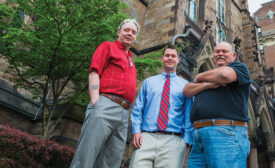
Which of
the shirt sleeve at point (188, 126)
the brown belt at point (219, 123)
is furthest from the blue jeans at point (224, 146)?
the shirt sleeve at point (188, 126)

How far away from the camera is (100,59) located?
93.5 inches

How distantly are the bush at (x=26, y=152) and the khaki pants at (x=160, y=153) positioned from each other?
289 centimetres

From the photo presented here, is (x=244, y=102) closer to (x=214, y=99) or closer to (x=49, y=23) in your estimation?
(x=214, y=99)

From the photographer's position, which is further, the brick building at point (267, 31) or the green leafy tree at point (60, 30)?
the brick building at point (267, 31)

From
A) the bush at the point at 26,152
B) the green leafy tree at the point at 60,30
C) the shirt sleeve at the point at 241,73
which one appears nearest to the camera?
the shirt sleeve at the point at 241,73

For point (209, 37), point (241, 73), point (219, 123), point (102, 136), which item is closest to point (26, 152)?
point (102, 136)

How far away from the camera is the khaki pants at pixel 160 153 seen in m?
2.36

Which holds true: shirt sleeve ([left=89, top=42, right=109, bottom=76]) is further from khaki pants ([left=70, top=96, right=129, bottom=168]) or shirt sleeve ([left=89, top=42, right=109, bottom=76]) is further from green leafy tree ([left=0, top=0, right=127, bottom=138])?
green leafy tree ([left=0, top=0, right=127, bottom=138])

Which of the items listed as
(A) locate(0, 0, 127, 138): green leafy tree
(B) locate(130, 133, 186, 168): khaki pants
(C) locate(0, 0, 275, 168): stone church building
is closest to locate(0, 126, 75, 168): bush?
(A) locate(0, 0, 127, 138): green leafy tree

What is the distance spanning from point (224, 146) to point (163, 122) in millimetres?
668

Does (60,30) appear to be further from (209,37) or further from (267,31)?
(267,31)

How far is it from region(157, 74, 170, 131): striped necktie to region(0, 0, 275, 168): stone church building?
15.6ft

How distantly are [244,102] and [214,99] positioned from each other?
0.30m

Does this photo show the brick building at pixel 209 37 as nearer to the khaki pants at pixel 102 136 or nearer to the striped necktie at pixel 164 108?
the striped necktie at pixel 164 108
